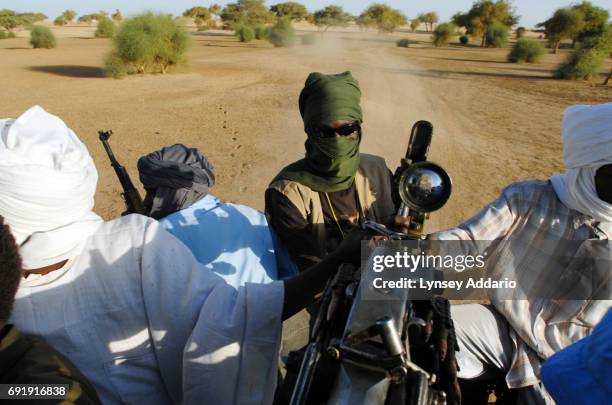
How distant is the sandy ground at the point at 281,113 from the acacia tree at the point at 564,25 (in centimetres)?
1120

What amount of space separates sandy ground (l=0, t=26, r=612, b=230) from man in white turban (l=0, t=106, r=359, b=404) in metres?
4.79

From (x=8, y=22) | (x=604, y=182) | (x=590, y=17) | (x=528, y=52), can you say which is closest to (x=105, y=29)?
(x=8, y=22)

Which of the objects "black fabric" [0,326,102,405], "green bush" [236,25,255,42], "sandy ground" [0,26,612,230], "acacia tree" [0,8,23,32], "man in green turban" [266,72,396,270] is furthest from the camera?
"acacia tree" [0,8,23,32]

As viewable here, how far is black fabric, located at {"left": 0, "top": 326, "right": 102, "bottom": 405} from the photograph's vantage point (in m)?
0.94

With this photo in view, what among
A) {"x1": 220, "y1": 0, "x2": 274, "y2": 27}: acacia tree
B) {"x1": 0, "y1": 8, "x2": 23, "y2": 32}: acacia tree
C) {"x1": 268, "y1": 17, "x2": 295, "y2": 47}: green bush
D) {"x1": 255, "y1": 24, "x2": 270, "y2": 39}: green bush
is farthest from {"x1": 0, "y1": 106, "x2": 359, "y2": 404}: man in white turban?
{"x1": 0, "y1": 8, "x2": 23, "y2": 32}: acacia tree

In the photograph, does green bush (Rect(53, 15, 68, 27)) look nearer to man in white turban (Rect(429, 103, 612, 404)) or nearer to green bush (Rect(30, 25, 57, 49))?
green bush (Rect(30, 25, 57, 49))

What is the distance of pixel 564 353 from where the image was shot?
123 centimetres

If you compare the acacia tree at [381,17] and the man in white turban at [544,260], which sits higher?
the acacia tree at [381,17]

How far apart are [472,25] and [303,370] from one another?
47481 mm

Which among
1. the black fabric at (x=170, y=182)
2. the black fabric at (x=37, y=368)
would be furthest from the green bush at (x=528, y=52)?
the black fabric at (x=37, y=368)

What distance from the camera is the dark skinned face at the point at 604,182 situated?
1917 millimetres

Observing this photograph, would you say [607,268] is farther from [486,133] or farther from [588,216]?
[486,133]

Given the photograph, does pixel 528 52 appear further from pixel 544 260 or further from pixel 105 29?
pixel 105 29

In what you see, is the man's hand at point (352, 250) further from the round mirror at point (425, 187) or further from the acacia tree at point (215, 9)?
the acacia tree at point (215, 9)
